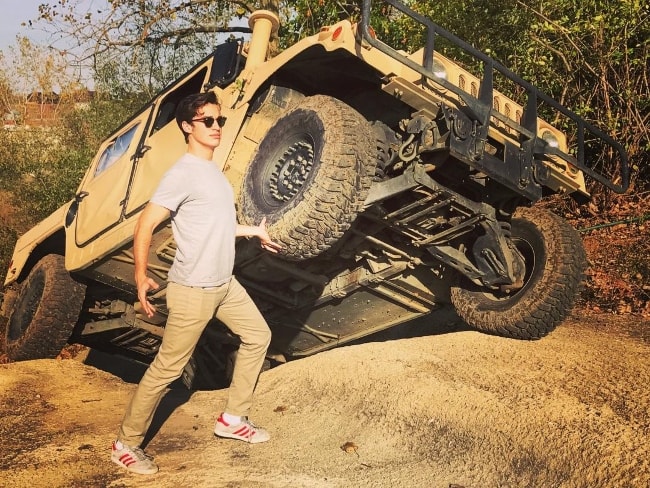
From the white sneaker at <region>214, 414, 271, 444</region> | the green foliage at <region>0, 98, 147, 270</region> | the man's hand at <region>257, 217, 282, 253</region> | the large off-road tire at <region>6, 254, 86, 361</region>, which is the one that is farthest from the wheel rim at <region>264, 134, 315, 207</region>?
the green foliage at <region>0, 98, 147, 270</region>

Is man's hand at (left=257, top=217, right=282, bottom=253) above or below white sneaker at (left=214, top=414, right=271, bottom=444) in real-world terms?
above

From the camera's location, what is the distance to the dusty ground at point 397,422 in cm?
283

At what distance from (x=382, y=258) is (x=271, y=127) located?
3.83ft

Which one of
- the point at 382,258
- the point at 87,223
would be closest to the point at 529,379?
the point at 382,258

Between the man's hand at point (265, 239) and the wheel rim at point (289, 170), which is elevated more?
the wheel rim at point (289, 170)

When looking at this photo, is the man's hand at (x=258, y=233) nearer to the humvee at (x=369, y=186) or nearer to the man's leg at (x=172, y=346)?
the humvee at (x=369, y=186)

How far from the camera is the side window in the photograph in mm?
5623

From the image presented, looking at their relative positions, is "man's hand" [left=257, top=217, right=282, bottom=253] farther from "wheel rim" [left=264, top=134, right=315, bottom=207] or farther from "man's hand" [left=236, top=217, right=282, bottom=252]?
"wheel rim" [left=264, top=134, right=315, bottom=207]

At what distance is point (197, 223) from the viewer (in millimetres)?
2922

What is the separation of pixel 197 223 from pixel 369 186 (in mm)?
1081

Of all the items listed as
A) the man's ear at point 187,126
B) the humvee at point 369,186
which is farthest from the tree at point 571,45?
the man's ear at point 187,126

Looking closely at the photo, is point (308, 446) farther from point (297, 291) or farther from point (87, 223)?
point (87, 223)

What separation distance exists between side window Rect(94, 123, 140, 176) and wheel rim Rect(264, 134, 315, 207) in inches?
88.8

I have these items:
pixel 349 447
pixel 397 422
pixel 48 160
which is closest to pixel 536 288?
pixel 397 422
